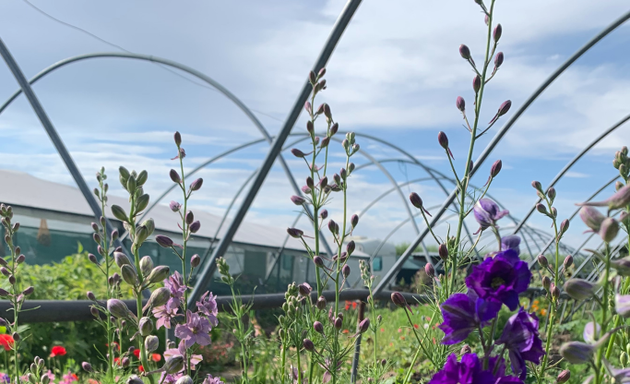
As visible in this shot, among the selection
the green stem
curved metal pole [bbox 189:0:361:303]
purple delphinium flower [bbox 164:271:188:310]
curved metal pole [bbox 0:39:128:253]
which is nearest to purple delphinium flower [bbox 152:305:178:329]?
purple delphinium flower [bbox 164:271:188:310]

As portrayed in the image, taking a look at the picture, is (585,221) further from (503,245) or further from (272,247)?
(272,247)

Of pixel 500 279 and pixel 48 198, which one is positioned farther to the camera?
pixel 48 198

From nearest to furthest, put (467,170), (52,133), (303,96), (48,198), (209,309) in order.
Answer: (467,170) → (209,309) → (303,96) → (52,133) → (48,198)

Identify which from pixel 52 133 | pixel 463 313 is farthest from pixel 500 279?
pixel 52 133

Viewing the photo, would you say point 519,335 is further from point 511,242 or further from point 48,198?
point 48,198

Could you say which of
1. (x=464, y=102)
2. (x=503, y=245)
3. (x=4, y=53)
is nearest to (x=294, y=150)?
(x=464, y=102)

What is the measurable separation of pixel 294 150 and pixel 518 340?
2.51ft

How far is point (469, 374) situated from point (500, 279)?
0.37 ft

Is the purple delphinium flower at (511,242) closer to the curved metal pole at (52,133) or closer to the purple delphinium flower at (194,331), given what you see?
the purple delphinium flower at (194,331)

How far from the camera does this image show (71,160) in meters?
2.75

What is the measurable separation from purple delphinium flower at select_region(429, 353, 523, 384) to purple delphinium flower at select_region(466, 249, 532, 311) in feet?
0.23

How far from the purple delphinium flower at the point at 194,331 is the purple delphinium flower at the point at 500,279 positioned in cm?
53

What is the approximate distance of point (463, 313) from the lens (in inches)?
23.9

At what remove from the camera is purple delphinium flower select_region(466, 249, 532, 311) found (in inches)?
22.7
